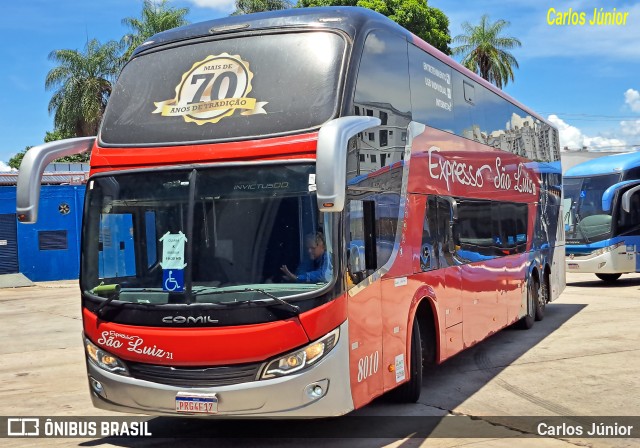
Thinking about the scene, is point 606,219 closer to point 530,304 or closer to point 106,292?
point 530,304

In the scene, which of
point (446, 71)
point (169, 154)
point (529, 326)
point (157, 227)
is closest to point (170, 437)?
point (157, 227)

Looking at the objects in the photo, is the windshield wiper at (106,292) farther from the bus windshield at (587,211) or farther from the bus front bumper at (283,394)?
the bus windshield at (587,211)

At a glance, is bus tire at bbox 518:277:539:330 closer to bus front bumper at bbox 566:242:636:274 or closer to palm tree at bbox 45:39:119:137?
bus front bumper at bbox 566:242:636:274

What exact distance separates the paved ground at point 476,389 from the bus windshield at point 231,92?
9.15 feet

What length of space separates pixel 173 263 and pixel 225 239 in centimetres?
48

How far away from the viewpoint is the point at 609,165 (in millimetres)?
23234

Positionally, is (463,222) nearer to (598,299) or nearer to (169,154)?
(169,154)

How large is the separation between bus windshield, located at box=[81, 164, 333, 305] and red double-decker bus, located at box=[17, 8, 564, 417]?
0.01 metres

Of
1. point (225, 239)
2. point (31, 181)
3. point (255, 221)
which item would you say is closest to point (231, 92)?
point (255, 221)

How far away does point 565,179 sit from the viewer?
24250 millimetres

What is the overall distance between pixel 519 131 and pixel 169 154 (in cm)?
899

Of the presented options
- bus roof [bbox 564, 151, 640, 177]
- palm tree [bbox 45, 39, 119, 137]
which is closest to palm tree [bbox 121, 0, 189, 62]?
palm tree [bbox 45, 39, 119, 137]

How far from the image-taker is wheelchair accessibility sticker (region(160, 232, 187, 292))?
6574 mm

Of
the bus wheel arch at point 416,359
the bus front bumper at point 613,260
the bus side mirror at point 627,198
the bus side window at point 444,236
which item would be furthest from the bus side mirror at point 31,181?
the bus front bumper at point 613,260
